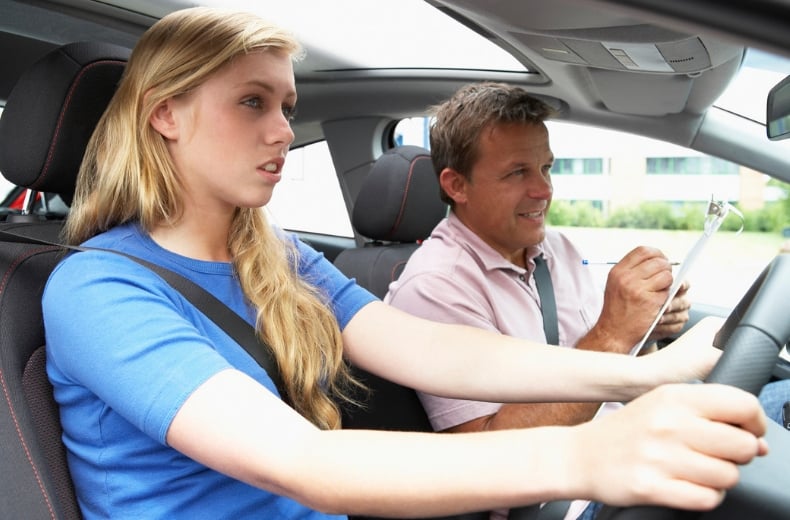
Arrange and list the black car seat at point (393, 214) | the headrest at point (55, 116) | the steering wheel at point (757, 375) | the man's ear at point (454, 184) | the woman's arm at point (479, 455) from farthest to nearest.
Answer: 1. the black car seat at point (393, 214)
2. the man's ear at point (454, 184)
3. the headrest at point (55, 116)
4. the steering wheel at point (757, 375)
5. the woman's arm at point (479, 455)

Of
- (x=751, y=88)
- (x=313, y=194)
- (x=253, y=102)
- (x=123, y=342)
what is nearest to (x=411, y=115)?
(x=313, y=194)

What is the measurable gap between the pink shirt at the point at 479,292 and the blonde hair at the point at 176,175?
37cm

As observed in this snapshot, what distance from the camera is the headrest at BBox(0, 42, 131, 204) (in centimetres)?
145

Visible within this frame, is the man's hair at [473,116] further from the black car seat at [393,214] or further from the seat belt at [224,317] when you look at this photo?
the seat belt at [224,317]

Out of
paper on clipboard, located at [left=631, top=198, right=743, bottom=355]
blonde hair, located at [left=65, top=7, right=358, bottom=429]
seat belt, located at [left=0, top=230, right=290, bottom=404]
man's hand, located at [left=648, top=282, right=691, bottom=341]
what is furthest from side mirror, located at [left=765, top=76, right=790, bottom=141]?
seat belt, located at [left=0, top=230, right=290, bottom=404]

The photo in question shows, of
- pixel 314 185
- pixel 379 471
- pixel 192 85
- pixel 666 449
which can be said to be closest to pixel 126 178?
pixel 192 85

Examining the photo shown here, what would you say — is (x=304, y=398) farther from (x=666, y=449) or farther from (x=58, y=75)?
(x=666, y=449)

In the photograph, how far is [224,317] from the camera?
1.36m

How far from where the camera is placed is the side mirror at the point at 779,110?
49.5 inches

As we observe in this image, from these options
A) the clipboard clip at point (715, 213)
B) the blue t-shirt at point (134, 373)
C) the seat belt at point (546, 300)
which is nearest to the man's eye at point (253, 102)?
the blue t-shirt at point (134, 373)

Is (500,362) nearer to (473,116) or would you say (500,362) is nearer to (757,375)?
(757,375)

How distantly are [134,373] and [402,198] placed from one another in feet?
5.92

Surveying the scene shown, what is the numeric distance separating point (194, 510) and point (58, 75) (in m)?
0.79

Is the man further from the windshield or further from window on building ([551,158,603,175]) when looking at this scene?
window on building ([551,158,603,175])
